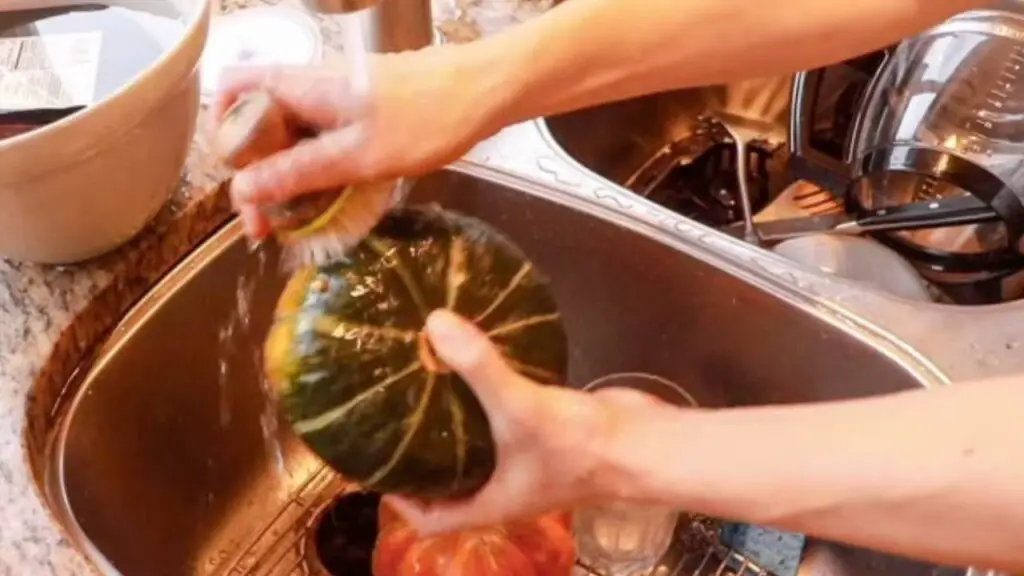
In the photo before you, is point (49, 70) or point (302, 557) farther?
point (302, 557)

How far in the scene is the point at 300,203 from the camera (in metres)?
0.68

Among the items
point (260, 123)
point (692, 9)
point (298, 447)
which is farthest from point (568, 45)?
point (298, 447)

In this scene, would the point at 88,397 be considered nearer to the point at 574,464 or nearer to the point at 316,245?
the point at 316,245

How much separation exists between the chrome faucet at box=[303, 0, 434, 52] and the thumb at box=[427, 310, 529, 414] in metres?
0.42

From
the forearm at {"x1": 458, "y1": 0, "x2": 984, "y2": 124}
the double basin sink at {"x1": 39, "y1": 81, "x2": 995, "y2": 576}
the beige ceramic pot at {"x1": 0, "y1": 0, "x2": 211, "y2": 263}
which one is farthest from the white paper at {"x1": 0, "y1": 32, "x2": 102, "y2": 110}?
the forearm at {"x1": 458, "y1": 0, "x2": 984, "y2": 124}

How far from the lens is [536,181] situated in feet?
3.24

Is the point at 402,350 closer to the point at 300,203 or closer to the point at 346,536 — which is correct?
the point at 300,203

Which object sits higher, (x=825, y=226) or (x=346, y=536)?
(x=825, y=226)

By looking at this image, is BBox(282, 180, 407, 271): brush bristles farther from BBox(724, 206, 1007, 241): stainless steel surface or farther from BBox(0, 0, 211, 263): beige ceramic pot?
BBox(724, 206, 1007, 241): stainless steel surface

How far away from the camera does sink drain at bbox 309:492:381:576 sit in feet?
3.04

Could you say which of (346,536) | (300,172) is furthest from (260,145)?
(346,536)

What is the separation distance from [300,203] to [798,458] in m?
0.31

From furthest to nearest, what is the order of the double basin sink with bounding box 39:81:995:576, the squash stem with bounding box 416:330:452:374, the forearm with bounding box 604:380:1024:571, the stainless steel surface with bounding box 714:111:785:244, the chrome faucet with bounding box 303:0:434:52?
the stainless steel surface with bounding box 714:111:785:244 → the chrome faucet with bounding box 303:0:434:52 → the double basin sink with bounding box 39:81:995:576 → the squash stem with bounding box 416:330:452:374 → the forearm with bounding box 604:380:1024:571

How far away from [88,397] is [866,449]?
550mm
